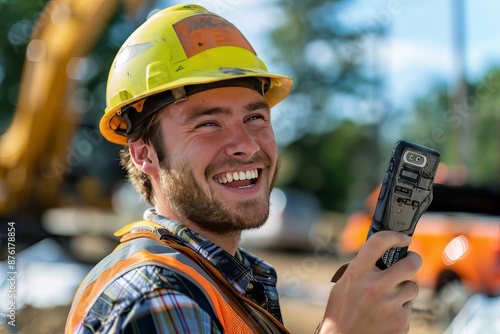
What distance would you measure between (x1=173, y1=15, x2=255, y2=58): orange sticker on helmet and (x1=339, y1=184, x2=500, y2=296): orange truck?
5464 millimetres

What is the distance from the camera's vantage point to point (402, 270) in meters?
1.60

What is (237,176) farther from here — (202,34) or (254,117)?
(202,34)

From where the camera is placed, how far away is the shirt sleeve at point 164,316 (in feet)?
4.87

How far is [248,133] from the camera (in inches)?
85.0

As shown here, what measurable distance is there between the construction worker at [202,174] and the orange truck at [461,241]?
5283 millimetres

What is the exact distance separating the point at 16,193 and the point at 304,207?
32.8ft

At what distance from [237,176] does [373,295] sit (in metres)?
0.67

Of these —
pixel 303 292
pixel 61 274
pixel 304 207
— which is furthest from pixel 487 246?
pixel 304 207

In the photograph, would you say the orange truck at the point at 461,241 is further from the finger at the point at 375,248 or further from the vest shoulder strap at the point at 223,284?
the finger at the point at 375,248

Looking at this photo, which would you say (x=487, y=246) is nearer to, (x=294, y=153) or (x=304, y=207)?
(x=304, y=207)

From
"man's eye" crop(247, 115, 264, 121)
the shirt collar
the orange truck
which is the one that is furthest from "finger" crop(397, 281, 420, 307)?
the orange truck

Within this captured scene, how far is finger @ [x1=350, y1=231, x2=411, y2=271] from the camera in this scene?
1615mm

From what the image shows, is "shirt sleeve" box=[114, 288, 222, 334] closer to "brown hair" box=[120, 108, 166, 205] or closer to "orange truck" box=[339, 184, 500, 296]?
"brown hair" box=[120, 108, 166, 205]

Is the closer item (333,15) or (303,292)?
(303,292)
